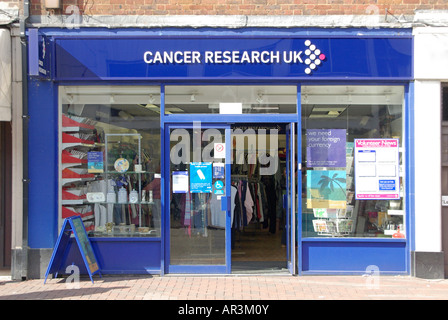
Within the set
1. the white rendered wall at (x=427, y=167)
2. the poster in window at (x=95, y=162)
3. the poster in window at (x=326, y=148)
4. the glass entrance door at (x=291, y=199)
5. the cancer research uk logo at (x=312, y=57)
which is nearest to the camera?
the white rendered wall at (x=427, y=167)

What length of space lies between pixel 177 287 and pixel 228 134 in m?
2.47

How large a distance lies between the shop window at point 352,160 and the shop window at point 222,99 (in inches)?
22.1

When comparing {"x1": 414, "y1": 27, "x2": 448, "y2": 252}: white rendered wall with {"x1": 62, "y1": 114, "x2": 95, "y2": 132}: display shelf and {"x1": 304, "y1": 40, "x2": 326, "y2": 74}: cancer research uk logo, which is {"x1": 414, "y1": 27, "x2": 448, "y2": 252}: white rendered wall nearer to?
{"x1": 304, "y1": 40, "x2": 326, "y2": 74}: cancer research uk logo

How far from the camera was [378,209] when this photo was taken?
7449mm

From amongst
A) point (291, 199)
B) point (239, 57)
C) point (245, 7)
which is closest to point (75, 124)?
point (239, 57)

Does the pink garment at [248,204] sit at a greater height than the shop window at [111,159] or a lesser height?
lesser

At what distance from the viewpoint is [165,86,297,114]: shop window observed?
7.42 m

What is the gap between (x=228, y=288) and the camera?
6.55 metres

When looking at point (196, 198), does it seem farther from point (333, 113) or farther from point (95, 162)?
point (333, 113)

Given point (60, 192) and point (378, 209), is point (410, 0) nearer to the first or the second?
point (378, 209)

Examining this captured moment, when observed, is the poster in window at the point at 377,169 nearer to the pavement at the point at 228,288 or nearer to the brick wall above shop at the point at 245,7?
the pavement at the point at 228,288

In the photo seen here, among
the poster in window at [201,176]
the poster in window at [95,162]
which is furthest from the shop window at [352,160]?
the poster in window at [95,162]

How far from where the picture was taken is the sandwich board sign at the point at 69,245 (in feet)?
22.4

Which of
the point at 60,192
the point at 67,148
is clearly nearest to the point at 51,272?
the point at 60,192
